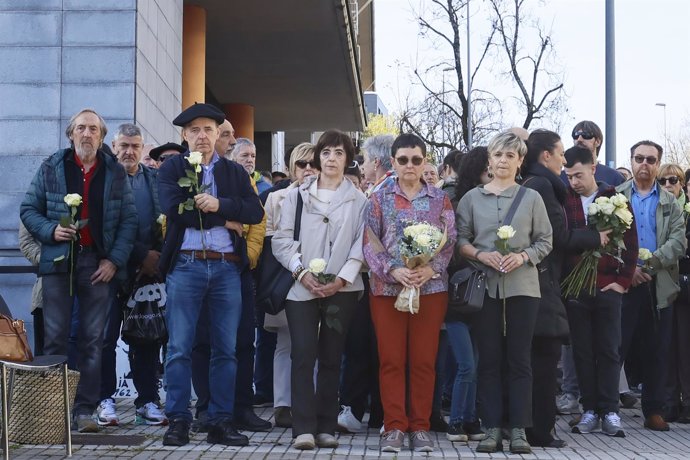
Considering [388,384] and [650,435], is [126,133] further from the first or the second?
[650,435]

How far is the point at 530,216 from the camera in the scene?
8.26m

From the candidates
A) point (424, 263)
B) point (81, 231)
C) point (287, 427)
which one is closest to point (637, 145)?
point (424, 263)

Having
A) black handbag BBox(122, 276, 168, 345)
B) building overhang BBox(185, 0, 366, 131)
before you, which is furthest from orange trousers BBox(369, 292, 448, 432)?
building overhang BBox(185, 0, 366, 131)

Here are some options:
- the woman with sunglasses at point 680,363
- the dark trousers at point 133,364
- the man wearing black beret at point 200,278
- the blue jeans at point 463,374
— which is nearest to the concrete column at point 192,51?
the dark trousers at point 133,364

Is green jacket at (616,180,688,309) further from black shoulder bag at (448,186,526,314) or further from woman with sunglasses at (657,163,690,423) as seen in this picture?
black shoulder bag at (448,186,526,314)

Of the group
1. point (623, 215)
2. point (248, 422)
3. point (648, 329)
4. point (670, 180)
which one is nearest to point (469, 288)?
point (623, 215)

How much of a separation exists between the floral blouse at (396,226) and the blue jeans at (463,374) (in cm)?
60

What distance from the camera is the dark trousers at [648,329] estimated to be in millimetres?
10016

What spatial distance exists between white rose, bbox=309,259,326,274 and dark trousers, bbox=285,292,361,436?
12.9 inches

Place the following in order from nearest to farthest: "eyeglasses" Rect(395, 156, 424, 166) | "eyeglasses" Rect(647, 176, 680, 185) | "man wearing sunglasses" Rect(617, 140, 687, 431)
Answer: "eyeglasses" Rect(395, 156, 424, 166) < "man wearing sunglasses" Rect(617, 140, 687, 431) < "eyeglasses" Rect(647, 176, 680, 185)

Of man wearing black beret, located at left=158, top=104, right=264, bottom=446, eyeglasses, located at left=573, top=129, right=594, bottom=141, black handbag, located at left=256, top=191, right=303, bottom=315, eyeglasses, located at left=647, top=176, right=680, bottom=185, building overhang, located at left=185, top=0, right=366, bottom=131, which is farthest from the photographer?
building overhang, located at left=185, top=0, right=366, bottom=131

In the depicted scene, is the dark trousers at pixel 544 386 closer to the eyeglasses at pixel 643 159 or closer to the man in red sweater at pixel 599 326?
the man in red sweater at pixel 599 326

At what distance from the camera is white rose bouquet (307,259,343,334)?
8.01 m

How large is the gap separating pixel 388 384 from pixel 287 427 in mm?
1359
